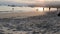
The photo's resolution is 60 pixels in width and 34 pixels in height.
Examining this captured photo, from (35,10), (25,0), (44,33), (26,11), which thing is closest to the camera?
(44,33)

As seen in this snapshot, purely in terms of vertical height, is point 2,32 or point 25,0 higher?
point 25,0

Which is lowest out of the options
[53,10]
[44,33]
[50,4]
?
[53,10]

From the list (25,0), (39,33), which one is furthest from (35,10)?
(39,33)

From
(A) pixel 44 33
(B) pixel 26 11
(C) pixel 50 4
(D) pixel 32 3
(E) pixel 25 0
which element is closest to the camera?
(A) pixel 44 33

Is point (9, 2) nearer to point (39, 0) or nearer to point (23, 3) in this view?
point (23, 3)

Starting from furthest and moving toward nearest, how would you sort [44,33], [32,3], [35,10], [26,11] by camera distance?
[35,10]
[26,11]
[32,3]
[44,33]

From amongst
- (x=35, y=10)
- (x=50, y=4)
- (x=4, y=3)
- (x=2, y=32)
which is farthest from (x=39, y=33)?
(x=35, y=10)

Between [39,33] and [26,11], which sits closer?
[39,33]

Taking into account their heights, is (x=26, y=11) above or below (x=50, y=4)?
below

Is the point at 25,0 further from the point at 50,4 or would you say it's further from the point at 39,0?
the point at 50,4
